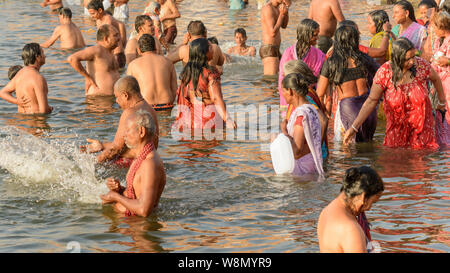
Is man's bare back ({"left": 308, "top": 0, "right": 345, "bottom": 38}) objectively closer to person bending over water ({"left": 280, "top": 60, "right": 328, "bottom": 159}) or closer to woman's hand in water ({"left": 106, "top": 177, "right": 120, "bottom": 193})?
person bending over water ({"left": 280, "top": 60, "right": 328, "bottom": 159})

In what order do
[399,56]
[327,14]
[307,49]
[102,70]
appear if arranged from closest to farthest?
[399,56]
[307,49]
[102,70]
[327,14]

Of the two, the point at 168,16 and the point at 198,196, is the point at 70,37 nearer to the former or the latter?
the point at 168,16

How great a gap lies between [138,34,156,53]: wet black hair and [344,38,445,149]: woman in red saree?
3.16 meters

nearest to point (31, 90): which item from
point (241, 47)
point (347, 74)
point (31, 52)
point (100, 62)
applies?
point (31, 52)

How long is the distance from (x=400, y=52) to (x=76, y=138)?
4.47 m

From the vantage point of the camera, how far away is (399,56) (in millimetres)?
7289

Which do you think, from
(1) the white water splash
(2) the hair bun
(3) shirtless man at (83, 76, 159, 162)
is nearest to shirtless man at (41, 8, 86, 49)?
(1) the white water splash

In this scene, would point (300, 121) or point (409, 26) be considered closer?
point (300, 121)

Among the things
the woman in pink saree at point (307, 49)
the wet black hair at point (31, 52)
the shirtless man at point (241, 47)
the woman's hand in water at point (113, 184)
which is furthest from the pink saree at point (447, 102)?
the shirtless man at point (241, 47)

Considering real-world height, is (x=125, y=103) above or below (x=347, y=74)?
below

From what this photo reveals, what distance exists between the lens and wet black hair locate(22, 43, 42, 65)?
374 inches

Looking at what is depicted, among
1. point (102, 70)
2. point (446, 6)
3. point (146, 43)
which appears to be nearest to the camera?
point (446, 6)

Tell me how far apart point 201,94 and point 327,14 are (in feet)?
11.7
